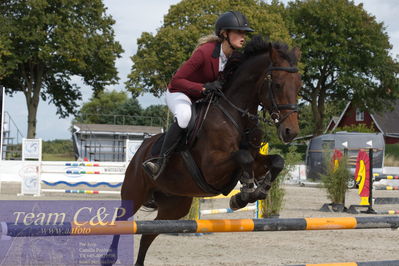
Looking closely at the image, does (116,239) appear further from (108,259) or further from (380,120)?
A: (380,120)

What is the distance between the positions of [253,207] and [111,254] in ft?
16.2

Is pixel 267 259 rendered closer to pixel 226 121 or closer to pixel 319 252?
pixel 319 252

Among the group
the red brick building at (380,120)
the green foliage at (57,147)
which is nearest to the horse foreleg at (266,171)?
the red brick building at (380,120)

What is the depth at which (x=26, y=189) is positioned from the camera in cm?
1395

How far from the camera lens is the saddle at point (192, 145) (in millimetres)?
4223

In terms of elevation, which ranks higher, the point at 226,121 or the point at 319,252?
the point at 226,121

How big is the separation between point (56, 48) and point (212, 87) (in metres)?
25.4

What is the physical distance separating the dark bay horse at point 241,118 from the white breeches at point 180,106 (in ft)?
0.55

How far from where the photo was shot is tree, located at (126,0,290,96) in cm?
Answer: 3073

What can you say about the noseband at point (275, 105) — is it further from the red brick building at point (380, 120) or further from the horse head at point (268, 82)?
the red brick building at point (380, 120)

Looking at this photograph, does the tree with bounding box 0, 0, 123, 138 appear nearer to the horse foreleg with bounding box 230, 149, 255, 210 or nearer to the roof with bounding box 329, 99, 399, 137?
the roof with bounding box 329, 99, 399, 137

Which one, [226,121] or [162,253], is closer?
[226,121]

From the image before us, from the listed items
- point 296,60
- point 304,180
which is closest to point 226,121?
point 296,60

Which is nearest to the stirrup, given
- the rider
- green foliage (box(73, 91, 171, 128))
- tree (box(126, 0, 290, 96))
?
the rider
